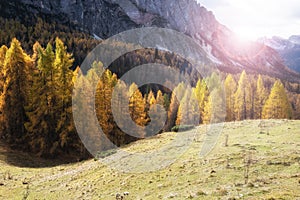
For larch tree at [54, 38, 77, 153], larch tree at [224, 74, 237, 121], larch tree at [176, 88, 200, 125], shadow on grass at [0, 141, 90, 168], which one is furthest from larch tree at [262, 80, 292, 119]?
shadow on grass at [0, 141, 90, 168]

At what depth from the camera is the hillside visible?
14.9 metres

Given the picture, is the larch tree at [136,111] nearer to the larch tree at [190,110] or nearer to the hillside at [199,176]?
the larch tree at [190,110]

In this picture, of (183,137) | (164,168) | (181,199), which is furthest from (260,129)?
(181,199)

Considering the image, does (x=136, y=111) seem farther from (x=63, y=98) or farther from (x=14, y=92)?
(x=14, y=92)

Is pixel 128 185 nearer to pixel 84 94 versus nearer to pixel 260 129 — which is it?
pixel 260 129

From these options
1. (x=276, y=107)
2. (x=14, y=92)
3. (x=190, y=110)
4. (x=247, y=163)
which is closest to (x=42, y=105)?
(x=14, y=92)

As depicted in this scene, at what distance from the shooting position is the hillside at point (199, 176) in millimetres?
14883

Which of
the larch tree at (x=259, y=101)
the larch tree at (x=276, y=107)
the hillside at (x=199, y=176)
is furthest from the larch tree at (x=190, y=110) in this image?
the hillside at (x=199, y=176)

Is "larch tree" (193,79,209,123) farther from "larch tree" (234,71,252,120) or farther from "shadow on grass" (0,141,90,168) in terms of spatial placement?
"shadow on grass" (0,141,90,168)

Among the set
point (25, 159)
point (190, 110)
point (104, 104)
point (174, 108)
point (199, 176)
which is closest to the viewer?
point (199, 176)

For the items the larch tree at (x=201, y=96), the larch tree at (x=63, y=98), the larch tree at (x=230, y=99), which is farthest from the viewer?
the larch tree at (x=230, y=99)

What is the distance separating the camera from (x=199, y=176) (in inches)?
733

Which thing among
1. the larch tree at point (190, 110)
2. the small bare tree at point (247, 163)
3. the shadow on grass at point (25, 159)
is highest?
the larch tree at point (190, 110)

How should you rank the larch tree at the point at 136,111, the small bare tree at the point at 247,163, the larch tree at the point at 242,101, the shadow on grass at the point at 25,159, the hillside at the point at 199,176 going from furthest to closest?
the larch tree at the point at 242,101 < the larch tree at the point at 136,111 < the shadow on grass at the point at 25,159 < the small bare tree at the point at 247,163 < the hillside at the point at 199,176
